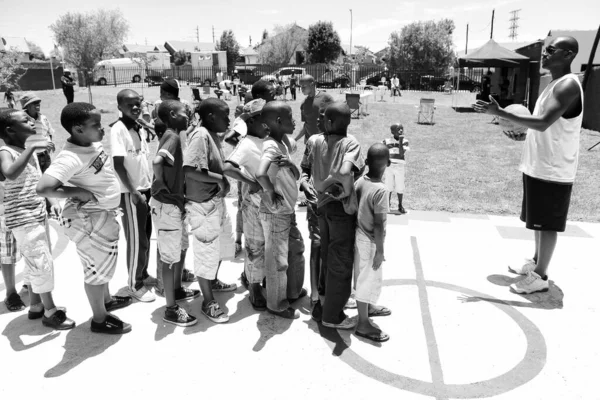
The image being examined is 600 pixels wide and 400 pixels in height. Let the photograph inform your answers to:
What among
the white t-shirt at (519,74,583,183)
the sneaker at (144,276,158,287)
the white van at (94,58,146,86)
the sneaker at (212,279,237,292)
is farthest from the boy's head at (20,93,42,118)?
the white van at (94,58,146,86)

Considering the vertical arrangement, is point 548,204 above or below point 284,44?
below

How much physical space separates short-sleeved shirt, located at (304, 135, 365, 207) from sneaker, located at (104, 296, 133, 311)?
6.55 ft

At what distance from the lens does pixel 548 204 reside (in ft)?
13.7

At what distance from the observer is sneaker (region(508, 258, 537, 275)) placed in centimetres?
459

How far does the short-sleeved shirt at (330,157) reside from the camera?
10.5 ft

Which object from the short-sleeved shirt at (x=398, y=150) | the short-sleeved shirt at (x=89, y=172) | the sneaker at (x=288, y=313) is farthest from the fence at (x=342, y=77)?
the short-sleeved shirt at (x=89, y=172)

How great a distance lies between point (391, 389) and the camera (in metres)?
2.93

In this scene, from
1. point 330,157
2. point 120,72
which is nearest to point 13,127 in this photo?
point 330,157

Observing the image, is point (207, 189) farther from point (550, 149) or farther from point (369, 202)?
point (550, 149)

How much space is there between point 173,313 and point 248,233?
893 mm

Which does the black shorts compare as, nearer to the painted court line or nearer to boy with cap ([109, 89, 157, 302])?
the painted court line

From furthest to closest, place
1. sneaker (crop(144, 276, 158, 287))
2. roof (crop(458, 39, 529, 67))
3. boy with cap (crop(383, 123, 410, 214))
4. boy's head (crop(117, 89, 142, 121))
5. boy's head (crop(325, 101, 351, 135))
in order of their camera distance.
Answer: roof (crop(458, 39, 529, 67)) < boy with cap (crop(383, 123, 410, 214)) < sneaker (crop(144, 276, 158, 287)) < boy's head (crop(117, 89, 142, 121)) < boy's head (crop(325, 101, 351, 135))

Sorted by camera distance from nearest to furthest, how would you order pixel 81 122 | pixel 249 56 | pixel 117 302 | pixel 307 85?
pixel 81 122
pixel 117 302
pixel 307 85
pixel 249 56

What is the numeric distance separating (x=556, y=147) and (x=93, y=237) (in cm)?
395
